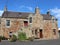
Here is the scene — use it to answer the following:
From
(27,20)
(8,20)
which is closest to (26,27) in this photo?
(27,20)

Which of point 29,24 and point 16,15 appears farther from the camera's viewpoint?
point 29,24

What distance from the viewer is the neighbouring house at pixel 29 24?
48156mm

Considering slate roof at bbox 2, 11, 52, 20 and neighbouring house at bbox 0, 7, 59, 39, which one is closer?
neighbouring house at bbox 0, 7, 59, 39

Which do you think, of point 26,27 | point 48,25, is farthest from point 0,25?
point 48,25

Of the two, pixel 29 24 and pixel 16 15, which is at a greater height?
pixel 16 15

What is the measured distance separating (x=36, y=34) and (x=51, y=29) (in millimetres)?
5051

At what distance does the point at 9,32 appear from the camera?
158 ft

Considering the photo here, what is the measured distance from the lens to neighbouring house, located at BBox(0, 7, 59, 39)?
158 ft

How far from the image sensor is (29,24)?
49.7m

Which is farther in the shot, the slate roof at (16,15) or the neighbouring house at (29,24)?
the slate roof at (16,15)

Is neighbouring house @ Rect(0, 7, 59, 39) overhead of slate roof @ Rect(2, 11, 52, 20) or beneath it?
beneath

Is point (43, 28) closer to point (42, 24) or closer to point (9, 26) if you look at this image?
point (42, 24)

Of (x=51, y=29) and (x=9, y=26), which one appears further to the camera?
(x=51, y=29)

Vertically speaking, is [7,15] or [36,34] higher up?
[7,15]
